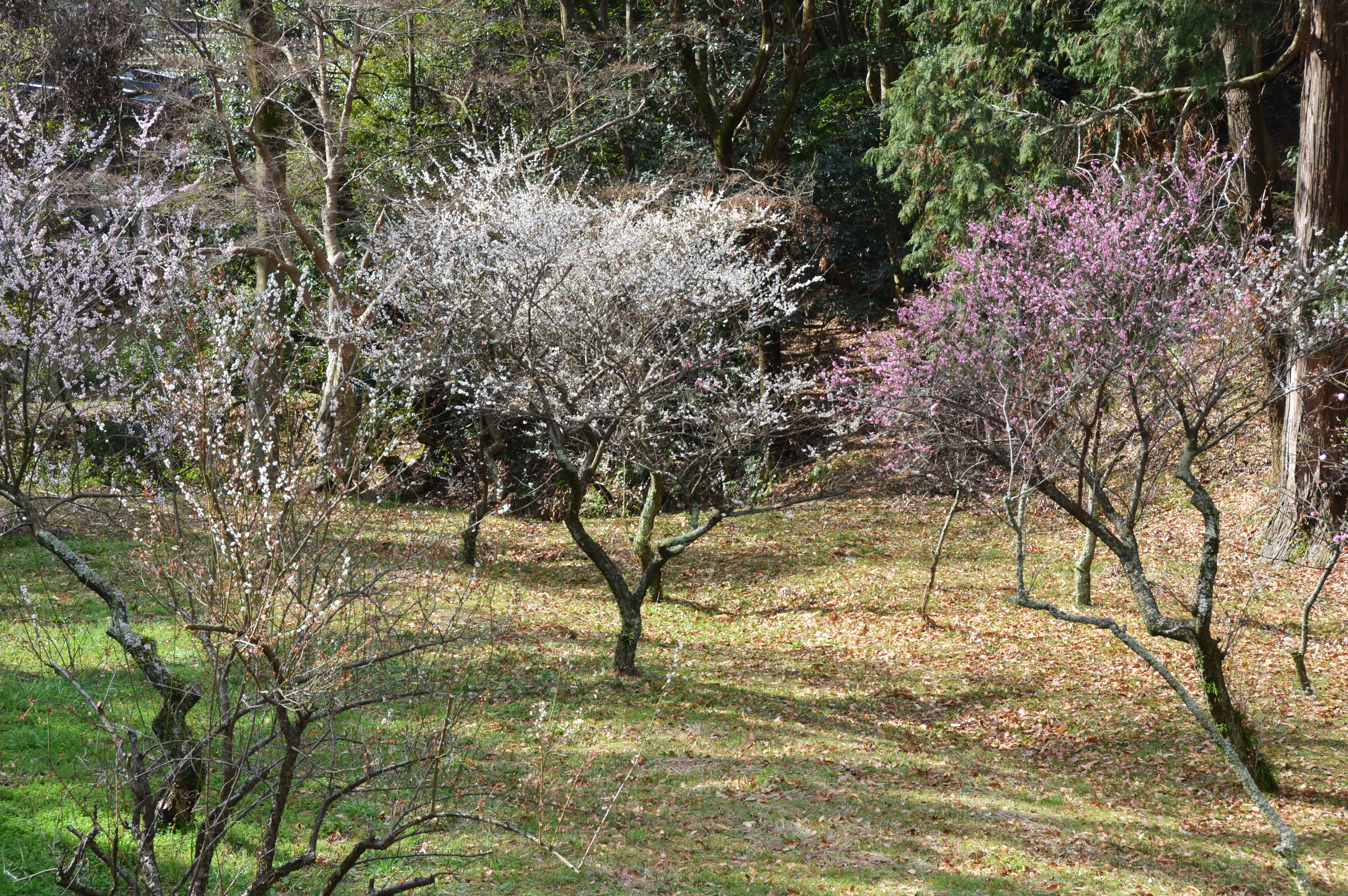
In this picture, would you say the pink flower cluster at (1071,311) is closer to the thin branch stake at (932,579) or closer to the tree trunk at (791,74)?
the thin branch stake at (932,579)

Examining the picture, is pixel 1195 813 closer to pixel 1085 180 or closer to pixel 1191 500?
pixel 1191 500

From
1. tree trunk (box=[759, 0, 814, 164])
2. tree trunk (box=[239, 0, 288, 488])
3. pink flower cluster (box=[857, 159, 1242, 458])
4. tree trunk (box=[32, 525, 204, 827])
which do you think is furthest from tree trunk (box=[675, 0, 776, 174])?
tree trunk (box=[32, 525, 204, 827])

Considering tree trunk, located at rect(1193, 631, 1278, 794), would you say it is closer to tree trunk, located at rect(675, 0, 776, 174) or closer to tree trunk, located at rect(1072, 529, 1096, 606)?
tree trunk, located at rect(1072, 529, 1096, 606)

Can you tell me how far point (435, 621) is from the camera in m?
9.08

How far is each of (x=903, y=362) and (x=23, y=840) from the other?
8550 millimetres

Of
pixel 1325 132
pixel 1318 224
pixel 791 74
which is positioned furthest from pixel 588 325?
pixel 791 74

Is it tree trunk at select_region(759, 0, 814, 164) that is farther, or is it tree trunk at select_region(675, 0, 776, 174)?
tree trunk at select_region(759, 0, 814, 164)

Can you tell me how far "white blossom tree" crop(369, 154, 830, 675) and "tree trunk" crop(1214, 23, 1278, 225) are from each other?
5.44 meters

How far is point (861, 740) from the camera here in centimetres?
749

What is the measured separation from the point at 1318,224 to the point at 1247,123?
2.13 metres

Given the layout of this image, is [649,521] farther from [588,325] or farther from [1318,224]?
[1318,224]

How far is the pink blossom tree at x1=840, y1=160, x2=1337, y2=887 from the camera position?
21.7 feet

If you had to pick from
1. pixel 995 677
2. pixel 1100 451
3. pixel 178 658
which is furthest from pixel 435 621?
pixel 1100 451

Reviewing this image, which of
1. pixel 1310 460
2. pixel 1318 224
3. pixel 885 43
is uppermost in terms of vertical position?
pixel 885 43
